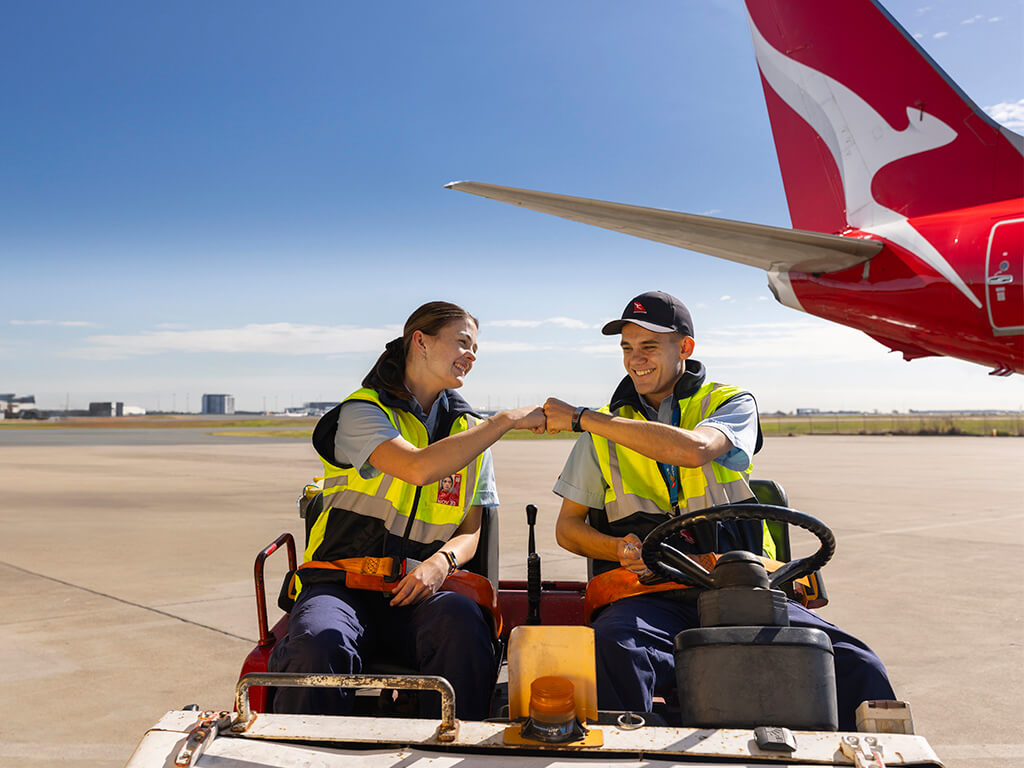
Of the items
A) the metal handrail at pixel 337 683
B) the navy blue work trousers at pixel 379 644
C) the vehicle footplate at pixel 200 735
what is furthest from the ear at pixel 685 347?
the vehicle footplate at pixel 200 735

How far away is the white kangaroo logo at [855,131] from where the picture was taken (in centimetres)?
695

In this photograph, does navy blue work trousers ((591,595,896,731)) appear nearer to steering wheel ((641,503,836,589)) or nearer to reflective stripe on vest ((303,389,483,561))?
steering wheel ((641,503,836,589))

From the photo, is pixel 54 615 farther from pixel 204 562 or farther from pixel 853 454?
pixel 853 454

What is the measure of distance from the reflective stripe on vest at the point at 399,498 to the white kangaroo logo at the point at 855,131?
4927 millimetres

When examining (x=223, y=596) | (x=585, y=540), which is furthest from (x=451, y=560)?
(x=223, y=596)

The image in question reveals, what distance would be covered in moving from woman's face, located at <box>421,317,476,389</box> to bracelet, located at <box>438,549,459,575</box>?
2.16ft

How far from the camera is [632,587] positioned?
2.62m

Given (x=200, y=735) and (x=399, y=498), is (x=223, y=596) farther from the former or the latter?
(x=200, y=735)

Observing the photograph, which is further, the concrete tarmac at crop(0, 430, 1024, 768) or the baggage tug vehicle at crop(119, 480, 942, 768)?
the concrete tarmac at crop(0, 430, 1024, 768)

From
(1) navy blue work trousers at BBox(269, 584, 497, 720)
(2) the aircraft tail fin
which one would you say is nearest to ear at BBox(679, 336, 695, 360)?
(1) navy blue work trousers at BBox(269, 584, 497, 720)

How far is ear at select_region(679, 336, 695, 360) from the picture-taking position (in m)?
3.14

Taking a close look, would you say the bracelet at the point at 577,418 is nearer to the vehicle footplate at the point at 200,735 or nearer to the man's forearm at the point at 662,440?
the man's forearm at the point at 662,440

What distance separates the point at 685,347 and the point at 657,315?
0.22 metres

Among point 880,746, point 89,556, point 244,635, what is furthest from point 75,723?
point 89,556
